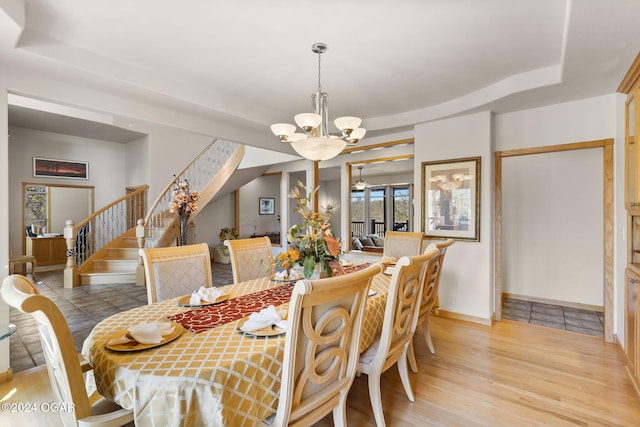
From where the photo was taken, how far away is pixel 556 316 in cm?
388

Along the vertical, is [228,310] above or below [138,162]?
below

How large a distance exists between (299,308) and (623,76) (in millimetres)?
3354

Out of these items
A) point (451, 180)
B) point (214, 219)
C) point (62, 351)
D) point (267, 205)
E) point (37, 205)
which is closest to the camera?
point (62, 351)

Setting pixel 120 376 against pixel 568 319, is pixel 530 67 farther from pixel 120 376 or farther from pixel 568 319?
Answer: pixel 120 376

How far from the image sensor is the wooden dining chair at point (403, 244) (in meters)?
3.46

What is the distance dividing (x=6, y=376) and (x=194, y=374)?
8.06 feet

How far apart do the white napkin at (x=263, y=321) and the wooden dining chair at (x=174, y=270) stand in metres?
0.95

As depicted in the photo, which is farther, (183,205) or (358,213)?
(358,213)

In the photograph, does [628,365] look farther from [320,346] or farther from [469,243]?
[320,346]

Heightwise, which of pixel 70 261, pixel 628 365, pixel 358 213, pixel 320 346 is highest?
pixel 358 213

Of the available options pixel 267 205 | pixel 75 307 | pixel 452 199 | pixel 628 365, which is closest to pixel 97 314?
pixel 75 307

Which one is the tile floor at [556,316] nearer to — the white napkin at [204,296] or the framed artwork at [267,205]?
the white napkin at [204,296]

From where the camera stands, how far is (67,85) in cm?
270

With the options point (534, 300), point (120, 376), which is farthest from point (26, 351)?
point (534, 300)
